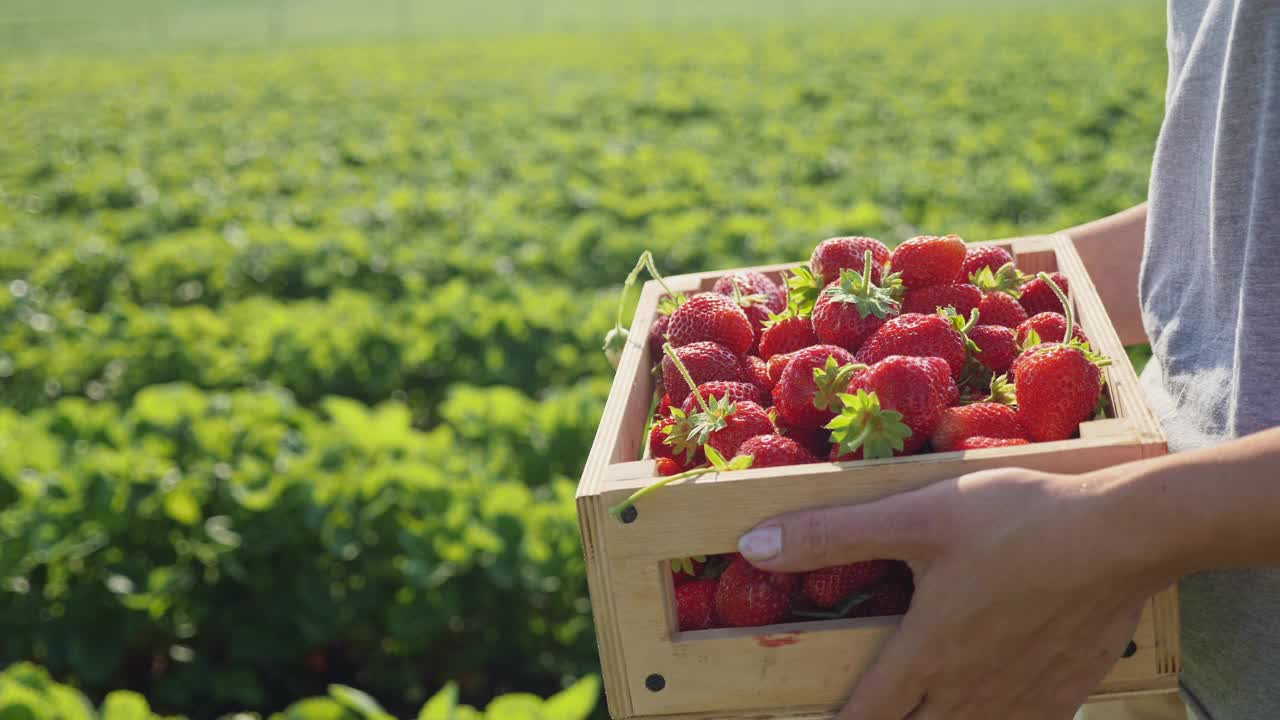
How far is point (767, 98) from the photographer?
47.2 feet

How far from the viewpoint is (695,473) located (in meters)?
1.33

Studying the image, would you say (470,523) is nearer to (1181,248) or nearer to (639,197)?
(1181,248)

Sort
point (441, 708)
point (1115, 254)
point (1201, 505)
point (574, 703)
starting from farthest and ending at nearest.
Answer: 1. point (574, 703)
2. point (441, 708)
3. point (1115, 254)
4. point (1201, 505)

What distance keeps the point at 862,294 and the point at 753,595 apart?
46 cm

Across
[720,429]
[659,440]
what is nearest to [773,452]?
[720,429]

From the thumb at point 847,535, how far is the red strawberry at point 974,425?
16cm

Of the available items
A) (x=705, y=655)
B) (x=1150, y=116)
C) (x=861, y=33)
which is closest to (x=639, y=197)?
(x=1150, y=116)

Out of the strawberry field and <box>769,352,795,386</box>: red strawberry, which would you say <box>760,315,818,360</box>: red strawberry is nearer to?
<box>769,352,795,386</box>: red strawberry

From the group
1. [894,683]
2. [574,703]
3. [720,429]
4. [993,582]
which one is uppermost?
[720,429]

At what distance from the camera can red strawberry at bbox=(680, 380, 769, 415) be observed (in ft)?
5.03

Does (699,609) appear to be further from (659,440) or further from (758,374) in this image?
(758,374)

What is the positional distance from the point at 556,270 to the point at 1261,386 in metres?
5.87

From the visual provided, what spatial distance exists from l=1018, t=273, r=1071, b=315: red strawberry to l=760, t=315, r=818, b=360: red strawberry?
14.3 inches

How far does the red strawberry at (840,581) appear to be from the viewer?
54.6 inches
